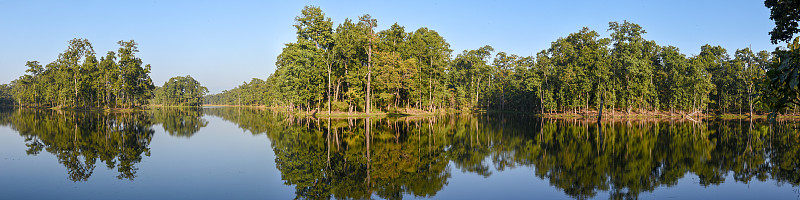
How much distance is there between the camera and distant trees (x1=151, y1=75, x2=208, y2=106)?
157 meters

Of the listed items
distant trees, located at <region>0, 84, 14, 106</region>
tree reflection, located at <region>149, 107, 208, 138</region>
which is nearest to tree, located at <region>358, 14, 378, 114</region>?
tree reflection, located at <region>149, 107, 208, 138</region>

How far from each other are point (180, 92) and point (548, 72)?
486 ft

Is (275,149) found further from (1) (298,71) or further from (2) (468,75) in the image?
(2) (468,75)

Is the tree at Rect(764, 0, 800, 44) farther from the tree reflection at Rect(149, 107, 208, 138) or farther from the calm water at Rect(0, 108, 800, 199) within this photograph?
the tree reflection at Rect(149, 107, 208, 138)

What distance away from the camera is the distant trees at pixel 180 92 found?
157m

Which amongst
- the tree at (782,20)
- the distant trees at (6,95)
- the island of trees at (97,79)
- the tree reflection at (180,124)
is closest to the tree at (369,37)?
the tree reflection at (180,124)

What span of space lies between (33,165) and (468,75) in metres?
80.9

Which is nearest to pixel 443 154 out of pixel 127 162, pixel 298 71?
pixel 127 162

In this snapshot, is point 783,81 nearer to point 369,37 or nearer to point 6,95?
point 369,37

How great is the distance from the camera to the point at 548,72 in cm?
6612

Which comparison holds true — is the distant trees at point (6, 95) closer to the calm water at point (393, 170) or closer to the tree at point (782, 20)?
the calm water at point (393, 170)

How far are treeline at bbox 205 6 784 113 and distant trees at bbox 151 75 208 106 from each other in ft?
342

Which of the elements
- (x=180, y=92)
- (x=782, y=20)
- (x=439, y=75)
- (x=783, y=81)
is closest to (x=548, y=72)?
(x=439, y=75)

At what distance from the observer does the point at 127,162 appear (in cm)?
1592
